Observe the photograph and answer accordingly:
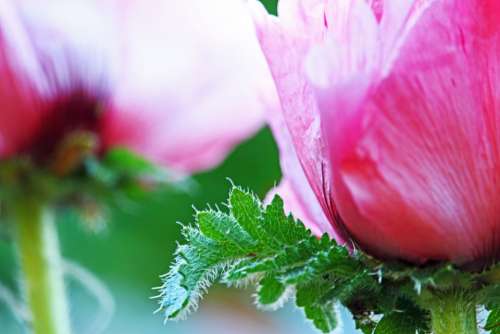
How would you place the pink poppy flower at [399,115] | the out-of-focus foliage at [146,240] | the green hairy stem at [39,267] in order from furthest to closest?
the out-of-focus foliage at [146,240] < the green hairy stem at [39,267] < the pink poppy flower at [399,115]

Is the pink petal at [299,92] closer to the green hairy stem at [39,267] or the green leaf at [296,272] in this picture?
the green leaf at [296,272]

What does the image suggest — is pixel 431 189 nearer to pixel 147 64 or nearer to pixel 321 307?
pixel 321 307

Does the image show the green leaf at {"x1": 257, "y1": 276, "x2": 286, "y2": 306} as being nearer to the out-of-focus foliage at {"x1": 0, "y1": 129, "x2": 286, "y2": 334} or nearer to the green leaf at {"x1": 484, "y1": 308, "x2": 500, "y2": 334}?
the green leaf at {"x1": 484, "y1": 308, "x2": 500, "y2": 334}

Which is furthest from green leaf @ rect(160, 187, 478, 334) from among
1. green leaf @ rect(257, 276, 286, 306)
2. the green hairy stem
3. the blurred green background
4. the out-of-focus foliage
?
the blurred green background

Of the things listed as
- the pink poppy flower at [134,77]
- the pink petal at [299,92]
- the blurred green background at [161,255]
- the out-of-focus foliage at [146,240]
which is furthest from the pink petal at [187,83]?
the blurred green background at [161,255]

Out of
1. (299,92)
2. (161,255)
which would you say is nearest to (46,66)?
(299,92)

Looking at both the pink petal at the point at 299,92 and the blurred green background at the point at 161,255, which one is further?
the blurred green background at the point at 161,255

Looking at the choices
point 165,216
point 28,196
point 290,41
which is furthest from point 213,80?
point 165,216
